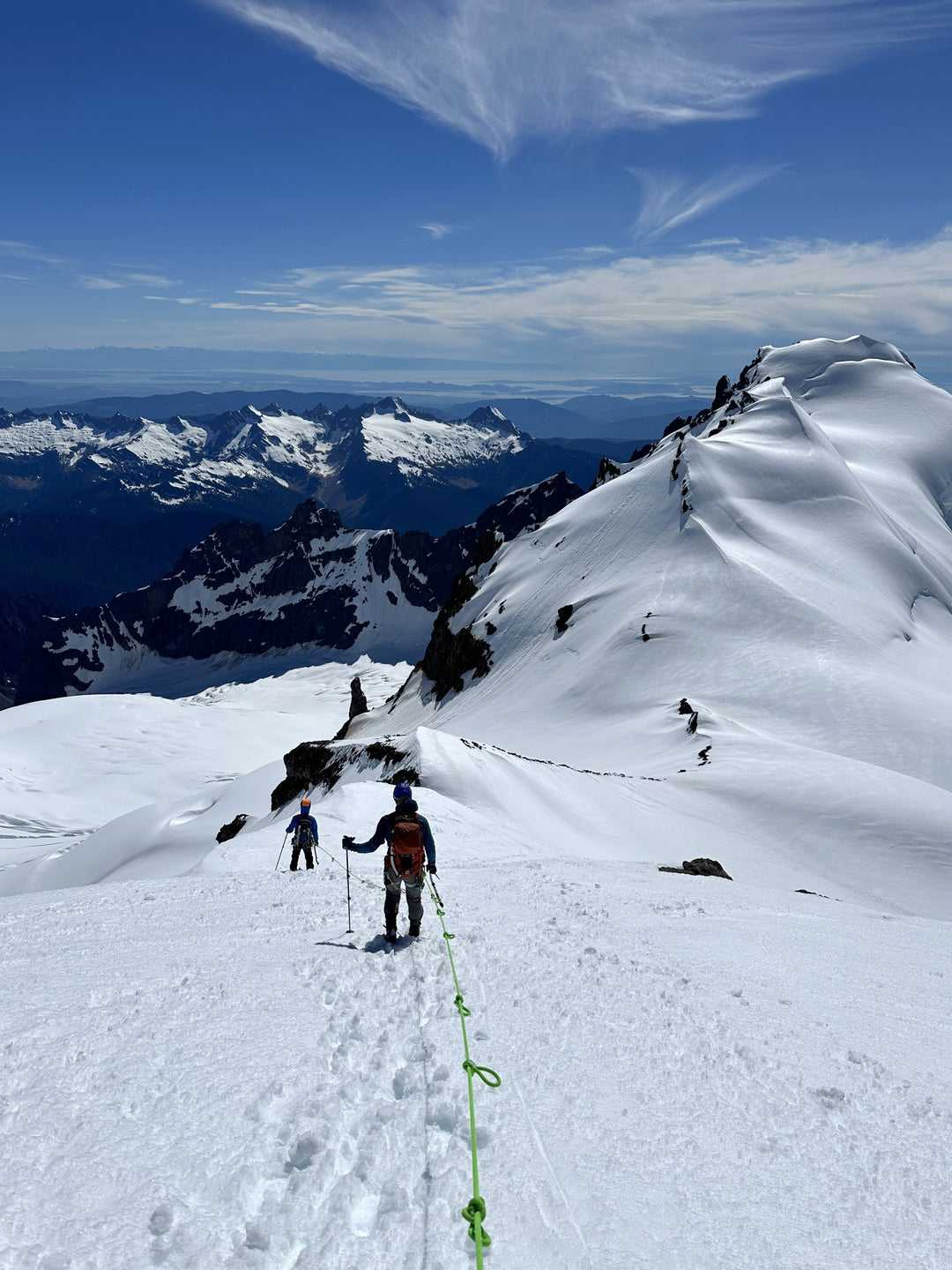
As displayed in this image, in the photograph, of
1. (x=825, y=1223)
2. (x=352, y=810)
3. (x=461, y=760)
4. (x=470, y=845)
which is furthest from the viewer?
(x=461, y=760)

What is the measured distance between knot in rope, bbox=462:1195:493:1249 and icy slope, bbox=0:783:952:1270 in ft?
0.32

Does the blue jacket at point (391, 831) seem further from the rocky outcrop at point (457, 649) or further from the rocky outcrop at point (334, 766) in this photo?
the rocky outcrop at point (457, 649)

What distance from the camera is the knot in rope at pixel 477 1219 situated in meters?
4.79

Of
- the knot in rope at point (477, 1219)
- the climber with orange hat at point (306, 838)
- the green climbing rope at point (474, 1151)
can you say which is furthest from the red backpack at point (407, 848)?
the climber with orange hat at point (306, 838)

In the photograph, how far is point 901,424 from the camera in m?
115

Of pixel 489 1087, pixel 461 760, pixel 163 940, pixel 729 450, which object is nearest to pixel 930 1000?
pixel 489 1087

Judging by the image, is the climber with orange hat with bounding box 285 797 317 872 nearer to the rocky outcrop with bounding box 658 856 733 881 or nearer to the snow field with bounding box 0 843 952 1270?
the snow field with bounding box 0 843 952 1270

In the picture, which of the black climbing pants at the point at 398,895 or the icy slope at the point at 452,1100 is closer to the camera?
the icy slope at the point at 452,1100

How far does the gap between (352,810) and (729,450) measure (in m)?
68.5

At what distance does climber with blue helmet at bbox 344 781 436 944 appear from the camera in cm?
1014

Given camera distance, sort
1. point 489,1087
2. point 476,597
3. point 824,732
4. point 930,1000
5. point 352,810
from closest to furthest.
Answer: point 489,1087, point 930,1000, point 352,810, point 824,732, point 476,597

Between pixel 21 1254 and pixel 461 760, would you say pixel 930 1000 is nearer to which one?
pixel 21 1254

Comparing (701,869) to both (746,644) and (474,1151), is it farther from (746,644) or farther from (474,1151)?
(746,644)

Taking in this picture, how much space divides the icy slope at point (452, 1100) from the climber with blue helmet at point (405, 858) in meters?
0.55
